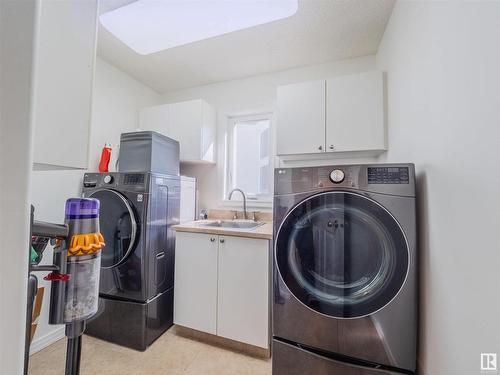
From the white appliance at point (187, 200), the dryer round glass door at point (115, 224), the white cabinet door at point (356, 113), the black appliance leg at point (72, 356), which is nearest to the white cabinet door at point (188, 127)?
the white appliance at point (187, 200)

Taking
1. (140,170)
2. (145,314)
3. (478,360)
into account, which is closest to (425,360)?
(478,360)

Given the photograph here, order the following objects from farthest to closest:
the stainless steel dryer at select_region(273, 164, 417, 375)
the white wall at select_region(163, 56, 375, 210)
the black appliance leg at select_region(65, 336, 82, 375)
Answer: the white wall at select_region(163, 56, 375, 210) < the stainless steel dryer at select_region(273, 164, 417, 375) < the black appliance leg at select_region(65, 336, 82, 375)

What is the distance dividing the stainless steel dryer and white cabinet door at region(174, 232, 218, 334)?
0.60 metres

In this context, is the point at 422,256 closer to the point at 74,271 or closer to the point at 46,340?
the point at 74,271

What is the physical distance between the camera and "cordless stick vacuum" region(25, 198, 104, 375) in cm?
54

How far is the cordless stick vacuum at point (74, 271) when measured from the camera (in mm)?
539

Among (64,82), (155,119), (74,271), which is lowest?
(74,271)

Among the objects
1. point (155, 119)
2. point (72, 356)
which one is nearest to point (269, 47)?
point (155, 119)

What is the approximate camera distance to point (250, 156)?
2.52 m

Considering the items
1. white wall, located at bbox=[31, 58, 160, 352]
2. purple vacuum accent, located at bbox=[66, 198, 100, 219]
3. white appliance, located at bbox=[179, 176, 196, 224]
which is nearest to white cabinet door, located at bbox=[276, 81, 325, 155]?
white appliance, located at bbox=[179, 176, 196, 224]

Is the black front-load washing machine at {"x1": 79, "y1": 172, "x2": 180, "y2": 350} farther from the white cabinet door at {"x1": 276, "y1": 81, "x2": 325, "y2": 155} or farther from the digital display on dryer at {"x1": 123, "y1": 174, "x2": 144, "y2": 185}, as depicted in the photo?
the white cabinet door at {"x1": 276, "y1": 81, "x2": 325, "y2": 155}

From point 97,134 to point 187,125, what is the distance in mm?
821

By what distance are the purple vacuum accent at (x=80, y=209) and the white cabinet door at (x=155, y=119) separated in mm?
1893

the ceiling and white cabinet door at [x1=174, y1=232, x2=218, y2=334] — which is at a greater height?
the ceiling
